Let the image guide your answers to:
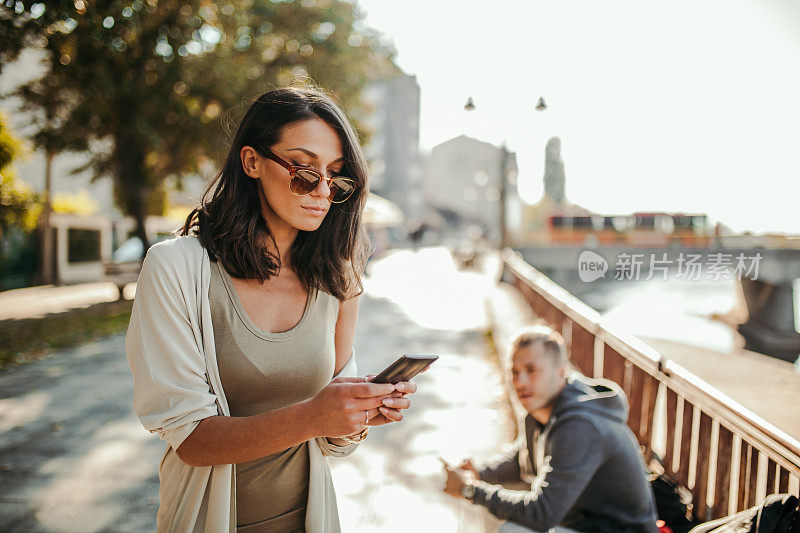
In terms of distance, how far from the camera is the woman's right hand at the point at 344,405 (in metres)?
1.20

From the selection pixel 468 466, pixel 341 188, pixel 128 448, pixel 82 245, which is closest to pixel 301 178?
pixel 341 188

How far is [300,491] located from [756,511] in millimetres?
1441

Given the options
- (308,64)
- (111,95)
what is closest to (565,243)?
(308,64)

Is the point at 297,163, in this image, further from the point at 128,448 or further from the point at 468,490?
the point at 128,448

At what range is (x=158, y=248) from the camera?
129cm

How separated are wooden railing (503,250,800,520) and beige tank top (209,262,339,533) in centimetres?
183

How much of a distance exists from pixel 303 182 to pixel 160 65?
12.6m

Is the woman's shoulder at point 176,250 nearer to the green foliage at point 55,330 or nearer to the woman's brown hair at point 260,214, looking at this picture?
the woman's brown hair at point 260,214

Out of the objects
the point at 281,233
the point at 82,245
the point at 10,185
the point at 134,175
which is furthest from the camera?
the point at 82,245

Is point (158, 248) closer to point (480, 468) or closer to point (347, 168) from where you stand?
point (347, 168)

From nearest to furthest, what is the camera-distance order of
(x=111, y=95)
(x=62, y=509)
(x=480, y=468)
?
(x=480, y=468) < (x=62, y=509) < (x=111, y=95)

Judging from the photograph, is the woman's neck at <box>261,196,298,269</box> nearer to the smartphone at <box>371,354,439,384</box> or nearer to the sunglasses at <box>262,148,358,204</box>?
the sunglasses at <box>262,148,358,204</box>

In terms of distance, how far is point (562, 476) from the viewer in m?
2.34

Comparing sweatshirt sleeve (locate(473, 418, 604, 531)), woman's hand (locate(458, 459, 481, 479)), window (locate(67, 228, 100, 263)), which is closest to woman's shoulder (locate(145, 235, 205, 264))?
sweatshirt sleeve (locate(473, 418, 604, 531))
